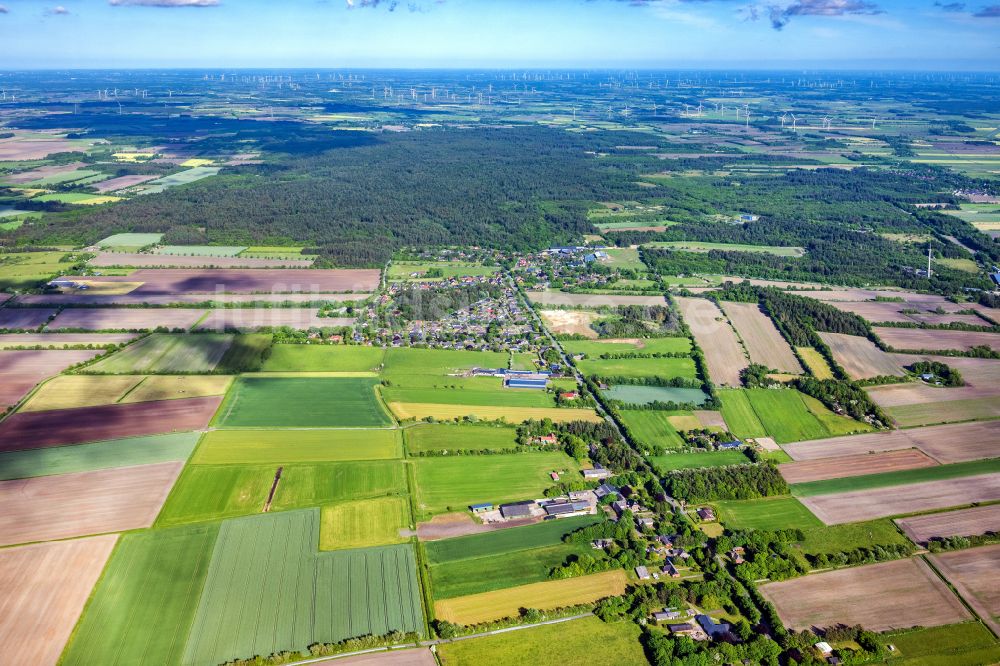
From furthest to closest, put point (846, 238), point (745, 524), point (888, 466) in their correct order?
point (846, 238)
point (888, 466)
point (745, 524)

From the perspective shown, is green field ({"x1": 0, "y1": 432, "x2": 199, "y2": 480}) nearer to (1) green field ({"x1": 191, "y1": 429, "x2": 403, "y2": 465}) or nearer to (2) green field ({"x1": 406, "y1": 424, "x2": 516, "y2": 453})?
(1) green field ({"x1": 191, "y1": 429, "x2": 403, "y2": 465})

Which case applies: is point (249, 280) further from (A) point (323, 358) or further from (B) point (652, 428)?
(B) point (652, 428)

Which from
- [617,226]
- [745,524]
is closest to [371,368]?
[745,524]

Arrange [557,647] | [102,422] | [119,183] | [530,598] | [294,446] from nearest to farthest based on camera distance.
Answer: [557,647] → [530,598] → [294,446] → [102,422] → [119,183]

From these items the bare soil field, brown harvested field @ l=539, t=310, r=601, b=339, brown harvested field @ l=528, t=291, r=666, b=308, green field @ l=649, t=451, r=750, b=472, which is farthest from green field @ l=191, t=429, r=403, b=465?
brown harvested field @ l=528, t=291, r=666, b=308

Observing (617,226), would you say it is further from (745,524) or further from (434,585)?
(434,585)

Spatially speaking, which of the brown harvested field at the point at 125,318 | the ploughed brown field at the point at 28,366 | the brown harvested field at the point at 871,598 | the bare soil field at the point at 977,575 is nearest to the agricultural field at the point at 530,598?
the brown harvested field at the point at 871,598

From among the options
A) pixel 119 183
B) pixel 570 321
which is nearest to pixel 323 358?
pixel 570 321
